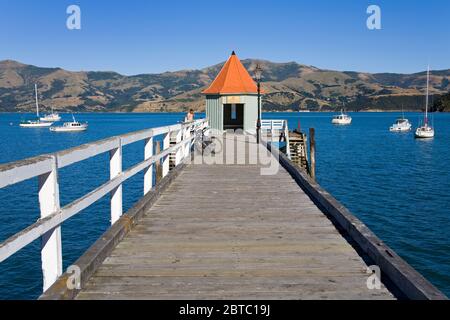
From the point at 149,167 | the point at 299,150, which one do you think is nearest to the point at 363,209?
the point at 299,150

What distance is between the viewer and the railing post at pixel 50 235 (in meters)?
3.62

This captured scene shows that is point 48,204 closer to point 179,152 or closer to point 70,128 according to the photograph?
point 179,152

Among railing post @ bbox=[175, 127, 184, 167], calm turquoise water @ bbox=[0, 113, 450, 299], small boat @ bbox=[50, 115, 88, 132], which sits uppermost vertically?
railing post @ bbox=[175, 127, 184, 167]

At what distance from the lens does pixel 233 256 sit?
4891 millimetres

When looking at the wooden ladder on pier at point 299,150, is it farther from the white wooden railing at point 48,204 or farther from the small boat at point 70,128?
the small boat at point 70,128

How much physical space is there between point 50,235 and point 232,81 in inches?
1037

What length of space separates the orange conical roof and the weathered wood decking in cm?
2083

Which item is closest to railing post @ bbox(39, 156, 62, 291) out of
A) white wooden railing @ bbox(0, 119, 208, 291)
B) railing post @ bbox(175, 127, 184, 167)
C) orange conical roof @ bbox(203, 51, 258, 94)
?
white wooden railing @ bbox(0, 119, 208, 291)

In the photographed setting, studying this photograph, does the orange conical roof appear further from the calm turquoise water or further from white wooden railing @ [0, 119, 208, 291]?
white wooden railing @ [0, 119, 208, 291]

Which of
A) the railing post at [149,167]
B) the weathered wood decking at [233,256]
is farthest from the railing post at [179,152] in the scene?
the weathered wood decking at [233,256]

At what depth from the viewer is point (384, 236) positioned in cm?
1802

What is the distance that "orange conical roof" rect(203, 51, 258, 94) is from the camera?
93.0 ft

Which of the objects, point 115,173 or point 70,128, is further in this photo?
point 70,128
